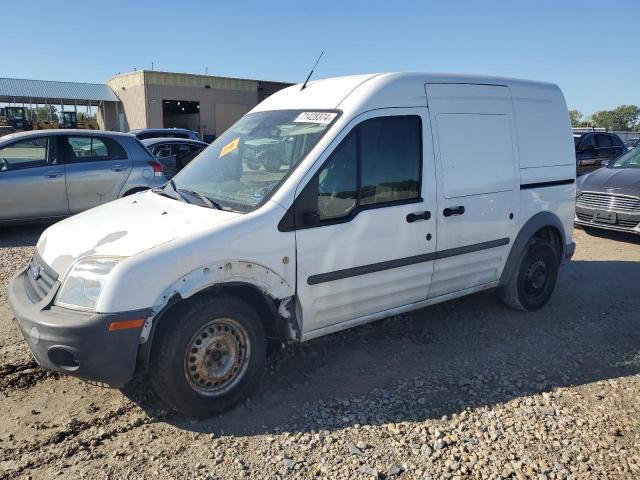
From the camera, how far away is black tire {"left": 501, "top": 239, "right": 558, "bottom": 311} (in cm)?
513

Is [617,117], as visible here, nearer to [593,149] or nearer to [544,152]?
[593,149]

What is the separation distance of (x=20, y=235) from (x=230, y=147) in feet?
Answer: 20.1

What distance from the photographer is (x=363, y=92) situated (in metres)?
3.86

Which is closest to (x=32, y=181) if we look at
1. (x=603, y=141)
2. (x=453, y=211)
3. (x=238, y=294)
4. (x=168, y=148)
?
(x=168, y=148)

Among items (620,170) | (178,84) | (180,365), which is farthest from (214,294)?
(178,84)

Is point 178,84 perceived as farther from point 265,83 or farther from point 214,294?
point 214,294

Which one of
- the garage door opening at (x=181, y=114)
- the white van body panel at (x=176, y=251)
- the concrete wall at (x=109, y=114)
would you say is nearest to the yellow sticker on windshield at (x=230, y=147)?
the white van body panel at (x=176, y=251)

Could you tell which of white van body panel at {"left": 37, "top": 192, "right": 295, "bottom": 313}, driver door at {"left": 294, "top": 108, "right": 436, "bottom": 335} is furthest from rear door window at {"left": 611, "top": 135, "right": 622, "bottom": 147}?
white van body panel at {"left": 37, "top": 192, "right": 295, "bottom": 313}

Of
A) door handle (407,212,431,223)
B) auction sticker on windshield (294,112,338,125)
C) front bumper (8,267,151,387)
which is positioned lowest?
front bumper (8,267,151,387)

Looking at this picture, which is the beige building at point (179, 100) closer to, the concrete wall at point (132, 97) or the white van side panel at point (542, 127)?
the concrete wall at point (132, 97)

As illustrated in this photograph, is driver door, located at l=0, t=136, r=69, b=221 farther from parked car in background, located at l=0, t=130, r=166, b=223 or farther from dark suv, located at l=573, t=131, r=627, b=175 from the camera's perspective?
dark suv, located at l=573, t=131, r=627, b=175

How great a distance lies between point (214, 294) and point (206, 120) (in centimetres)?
3730

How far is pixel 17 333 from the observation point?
454 centimetres

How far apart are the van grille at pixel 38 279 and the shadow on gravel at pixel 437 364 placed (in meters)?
0.89
